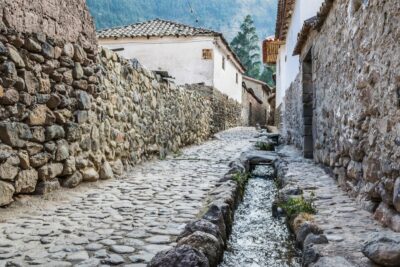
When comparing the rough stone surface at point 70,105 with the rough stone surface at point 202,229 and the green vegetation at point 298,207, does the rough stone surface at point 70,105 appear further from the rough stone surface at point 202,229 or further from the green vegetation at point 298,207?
the green vegetation at point 298,207

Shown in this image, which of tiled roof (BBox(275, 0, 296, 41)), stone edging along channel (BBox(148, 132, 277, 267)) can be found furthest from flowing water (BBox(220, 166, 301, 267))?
tiled roof (BBox(275, 0, 296, 41))

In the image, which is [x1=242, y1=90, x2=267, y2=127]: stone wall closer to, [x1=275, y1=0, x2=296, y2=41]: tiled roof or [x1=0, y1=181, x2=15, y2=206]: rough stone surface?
[x1=275, y1=0, x2=296, y2=41]: tiled roof

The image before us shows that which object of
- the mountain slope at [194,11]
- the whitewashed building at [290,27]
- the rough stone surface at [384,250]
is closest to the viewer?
the rough stone surface at [384,250]

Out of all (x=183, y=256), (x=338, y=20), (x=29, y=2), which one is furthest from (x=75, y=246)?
(x=338, y=20)

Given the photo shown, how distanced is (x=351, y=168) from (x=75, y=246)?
2923mm

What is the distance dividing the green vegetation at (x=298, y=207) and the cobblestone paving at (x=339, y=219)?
0.08 metres

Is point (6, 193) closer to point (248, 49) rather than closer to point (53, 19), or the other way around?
point (53, 19)

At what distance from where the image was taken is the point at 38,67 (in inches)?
170

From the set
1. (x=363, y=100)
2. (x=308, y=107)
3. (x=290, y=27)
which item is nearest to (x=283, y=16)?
(x=290, y=27)

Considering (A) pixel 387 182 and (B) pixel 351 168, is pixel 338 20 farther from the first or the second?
(A) pixel 387 182

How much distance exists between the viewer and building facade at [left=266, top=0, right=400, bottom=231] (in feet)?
9.87

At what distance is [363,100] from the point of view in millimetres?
3787

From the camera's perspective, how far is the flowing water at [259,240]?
3.07 meters

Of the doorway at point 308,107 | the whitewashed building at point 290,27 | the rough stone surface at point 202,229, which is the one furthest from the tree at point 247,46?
the rough stone surface at point 202,229
